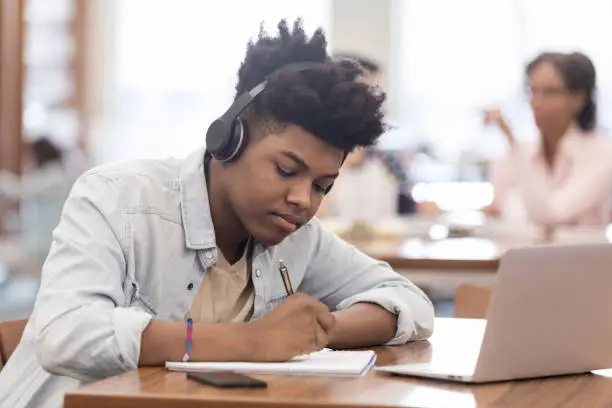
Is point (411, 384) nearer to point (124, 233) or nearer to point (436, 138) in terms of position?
point (124, 233)

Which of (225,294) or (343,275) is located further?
(343,275)

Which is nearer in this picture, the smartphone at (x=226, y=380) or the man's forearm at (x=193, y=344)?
the smartphone at (x=226, y=380)

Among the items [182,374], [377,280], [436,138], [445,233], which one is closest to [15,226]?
[436,138]

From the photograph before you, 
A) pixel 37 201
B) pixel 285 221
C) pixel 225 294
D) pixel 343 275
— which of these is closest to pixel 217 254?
pixel 225 294

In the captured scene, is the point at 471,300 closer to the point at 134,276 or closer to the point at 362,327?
the point at 362,327

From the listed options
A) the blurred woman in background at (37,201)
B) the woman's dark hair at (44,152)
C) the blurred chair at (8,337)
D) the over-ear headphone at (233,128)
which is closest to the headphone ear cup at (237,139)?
the over-ear headphone at (233,128)

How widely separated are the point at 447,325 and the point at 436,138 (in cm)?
530

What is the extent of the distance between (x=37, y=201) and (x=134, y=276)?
417cm

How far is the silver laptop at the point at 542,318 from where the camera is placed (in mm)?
1173

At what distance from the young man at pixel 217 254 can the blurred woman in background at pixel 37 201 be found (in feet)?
12.2

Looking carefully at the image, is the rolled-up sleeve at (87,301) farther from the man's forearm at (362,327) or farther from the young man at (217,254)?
the man's forearm at (362,327)

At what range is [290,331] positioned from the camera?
1271 mm

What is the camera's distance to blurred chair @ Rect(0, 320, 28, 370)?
1.57 meters

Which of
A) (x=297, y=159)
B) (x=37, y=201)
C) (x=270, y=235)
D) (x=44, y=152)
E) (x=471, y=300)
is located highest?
(x=297, y=159)
